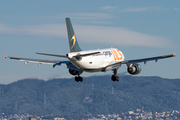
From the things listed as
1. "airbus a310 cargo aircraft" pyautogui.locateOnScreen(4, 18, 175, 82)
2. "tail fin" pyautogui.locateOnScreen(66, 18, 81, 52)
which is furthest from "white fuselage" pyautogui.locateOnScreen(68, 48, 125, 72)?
"tail fin" pyautogui.locateOnScreen(66, 18, 81, 52)

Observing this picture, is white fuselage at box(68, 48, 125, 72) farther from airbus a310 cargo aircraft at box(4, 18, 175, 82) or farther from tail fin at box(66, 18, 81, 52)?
tail fin at box(66, 18, 81, 52)

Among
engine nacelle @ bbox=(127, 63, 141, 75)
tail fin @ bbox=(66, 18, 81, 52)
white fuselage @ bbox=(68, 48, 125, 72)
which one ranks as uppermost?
tail fin @ bbox=(66, 18, 81, 52)

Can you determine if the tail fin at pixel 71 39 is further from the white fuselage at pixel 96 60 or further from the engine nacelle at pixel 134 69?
the engine nacelle at pixel 134 69

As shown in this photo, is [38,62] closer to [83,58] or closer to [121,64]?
[83,58]

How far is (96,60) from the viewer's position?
92.1 meters

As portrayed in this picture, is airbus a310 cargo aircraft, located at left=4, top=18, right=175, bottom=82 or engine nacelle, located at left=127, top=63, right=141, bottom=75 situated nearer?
airbus a310 cargo aircraft, located at left=4, top=18, right=175, bottom=82

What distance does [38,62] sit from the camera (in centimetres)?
9656

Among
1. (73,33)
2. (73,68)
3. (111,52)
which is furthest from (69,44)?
(111,52)

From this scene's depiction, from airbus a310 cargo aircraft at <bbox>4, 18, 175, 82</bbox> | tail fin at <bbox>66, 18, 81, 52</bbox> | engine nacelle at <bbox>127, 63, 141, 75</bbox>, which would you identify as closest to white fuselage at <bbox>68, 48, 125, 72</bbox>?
airbus a310 cargo aircraft at <bbox>4, 18, 175, 82</bbox>

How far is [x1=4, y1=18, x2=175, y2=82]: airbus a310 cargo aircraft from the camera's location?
286 ft

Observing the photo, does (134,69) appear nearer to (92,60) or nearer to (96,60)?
(96,60)

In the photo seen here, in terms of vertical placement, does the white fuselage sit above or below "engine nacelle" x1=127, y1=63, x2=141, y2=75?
above

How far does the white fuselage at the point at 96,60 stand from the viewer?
87.7m

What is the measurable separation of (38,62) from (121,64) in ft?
64.3
